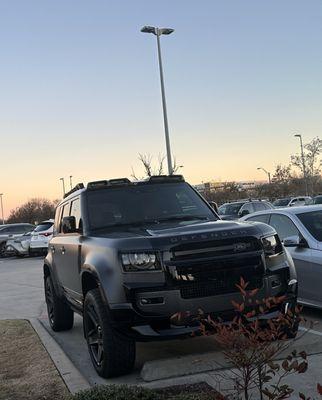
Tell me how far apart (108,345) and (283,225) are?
414 cm

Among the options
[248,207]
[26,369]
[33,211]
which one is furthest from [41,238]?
[33,211]

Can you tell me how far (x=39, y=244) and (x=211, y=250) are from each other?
68.2 feet

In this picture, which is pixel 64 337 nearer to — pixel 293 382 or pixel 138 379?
pixel 138 379

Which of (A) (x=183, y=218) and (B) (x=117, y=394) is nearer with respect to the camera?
(B) (x=117, y=394)

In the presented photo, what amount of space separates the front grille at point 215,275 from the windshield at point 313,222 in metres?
2.77

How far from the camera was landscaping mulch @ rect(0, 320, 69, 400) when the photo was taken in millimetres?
5457

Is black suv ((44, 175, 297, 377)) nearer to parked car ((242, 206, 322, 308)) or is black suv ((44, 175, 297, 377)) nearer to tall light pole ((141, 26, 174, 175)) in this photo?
parked car ((242, 206, 322, 308))

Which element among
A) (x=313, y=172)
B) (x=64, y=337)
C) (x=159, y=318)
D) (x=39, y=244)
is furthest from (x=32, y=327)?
(x=313, y=172)

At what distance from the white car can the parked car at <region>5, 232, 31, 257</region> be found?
68 cm

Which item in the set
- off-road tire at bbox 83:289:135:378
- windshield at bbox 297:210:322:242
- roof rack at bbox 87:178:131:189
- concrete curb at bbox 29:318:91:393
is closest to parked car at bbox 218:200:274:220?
windshield at bbox 297:210:322:242

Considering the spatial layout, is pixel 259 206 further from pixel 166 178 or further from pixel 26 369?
pixel 26 369

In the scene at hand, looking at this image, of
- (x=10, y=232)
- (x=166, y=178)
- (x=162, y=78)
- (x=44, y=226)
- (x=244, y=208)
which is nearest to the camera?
(x=166, y=178)

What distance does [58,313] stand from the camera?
834cm

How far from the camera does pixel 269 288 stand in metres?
5.57
